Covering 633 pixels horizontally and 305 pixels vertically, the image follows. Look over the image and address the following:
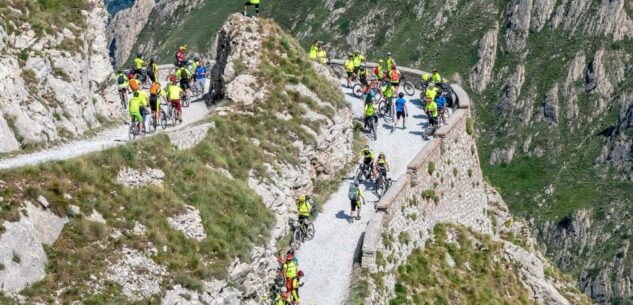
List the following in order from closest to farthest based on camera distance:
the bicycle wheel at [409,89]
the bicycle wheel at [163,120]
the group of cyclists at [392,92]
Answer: the bicycle wheel at [163,120] < the group of cyclists at [392,92] < the bicycle wheel at [409,89]

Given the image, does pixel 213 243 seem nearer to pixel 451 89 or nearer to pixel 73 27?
pixel 73 27

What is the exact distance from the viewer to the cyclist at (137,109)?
34.2 m

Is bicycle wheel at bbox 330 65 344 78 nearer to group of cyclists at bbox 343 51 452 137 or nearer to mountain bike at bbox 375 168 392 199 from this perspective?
group of cyclists at bbox 343 51 452 137

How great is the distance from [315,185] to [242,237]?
1008 centimetres

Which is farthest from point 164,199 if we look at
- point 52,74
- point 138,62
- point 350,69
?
point 350,69

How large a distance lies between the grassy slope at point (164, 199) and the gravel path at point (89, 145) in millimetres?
1538

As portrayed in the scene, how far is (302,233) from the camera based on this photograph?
109 feet

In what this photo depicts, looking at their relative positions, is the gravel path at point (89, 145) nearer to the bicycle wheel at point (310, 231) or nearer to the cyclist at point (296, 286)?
the bicycle wheel at point (310, 231)

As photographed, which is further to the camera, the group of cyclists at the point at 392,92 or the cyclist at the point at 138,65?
the cyclist at the point at 138,65

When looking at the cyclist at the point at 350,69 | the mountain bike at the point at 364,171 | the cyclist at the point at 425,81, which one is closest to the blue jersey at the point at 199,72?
the mountain bike at the point at 364,171

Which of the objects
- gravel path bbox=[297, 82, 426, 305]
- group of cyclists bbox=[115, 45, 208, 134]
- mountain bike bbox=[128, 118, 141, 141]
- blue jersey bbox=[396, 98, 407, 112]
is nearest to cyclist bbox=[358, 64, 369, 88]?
blue jersey bbox=[396, 98, 407, 112]

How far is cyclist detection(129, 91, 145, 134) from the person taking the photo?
34.2 metres

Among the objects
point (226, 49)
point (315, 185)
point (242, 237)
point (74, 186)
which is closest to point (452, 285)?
point (315, 185)

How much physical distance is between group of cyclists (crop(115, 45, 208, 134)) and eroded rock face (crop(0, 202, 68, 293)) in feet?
37.7
